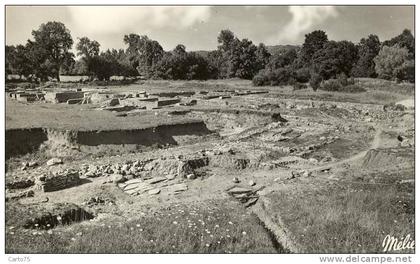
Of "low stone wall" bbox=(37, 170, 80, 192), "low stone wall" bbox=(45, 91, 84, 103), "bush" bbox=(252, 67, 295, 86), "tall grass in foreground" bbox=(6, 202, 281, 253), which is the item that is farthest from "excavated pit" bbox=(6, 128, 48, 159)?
"bush" bbox=(252, 67, 295, 86)

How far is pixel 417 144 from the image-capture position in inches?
380

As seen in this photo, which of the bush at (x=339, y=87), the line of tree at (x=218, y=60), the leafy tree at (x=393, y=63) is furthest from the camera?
the bush at (x=339, y=87)

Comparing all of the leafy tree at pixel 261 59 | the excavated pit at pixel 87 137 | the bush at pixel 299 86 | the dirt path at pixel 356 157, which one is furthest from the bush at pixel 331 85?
the excavated pit at pixel 87 137

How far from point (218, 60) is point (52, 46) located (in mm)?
12923

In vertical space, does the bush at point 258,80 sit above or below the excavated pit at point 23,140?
above

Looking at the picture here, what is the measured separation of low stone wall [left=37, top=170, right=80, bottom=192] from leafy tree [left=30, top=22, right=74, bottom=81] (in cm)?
375

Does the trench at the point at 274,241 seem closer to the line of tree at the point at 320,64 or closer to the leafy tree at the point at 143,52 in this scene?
the leafy tree at the point at 143,52

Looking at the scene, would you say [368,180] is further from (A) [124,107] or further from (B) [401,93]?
(A) [124,107]

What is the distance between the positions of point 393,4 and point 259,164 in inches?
247

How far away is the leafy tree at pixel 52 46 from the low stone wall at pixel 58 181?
148 inches

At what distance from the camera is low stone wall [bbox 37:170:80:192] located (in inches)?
418

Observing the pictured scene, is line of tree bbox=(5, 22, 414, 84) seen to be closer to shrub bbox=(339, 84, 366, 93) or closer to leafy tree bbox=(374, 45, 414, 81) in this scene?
leafy tree bbox=(374, 45, 414, 81)

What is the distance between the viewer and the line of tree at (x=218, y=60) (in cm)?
1316
